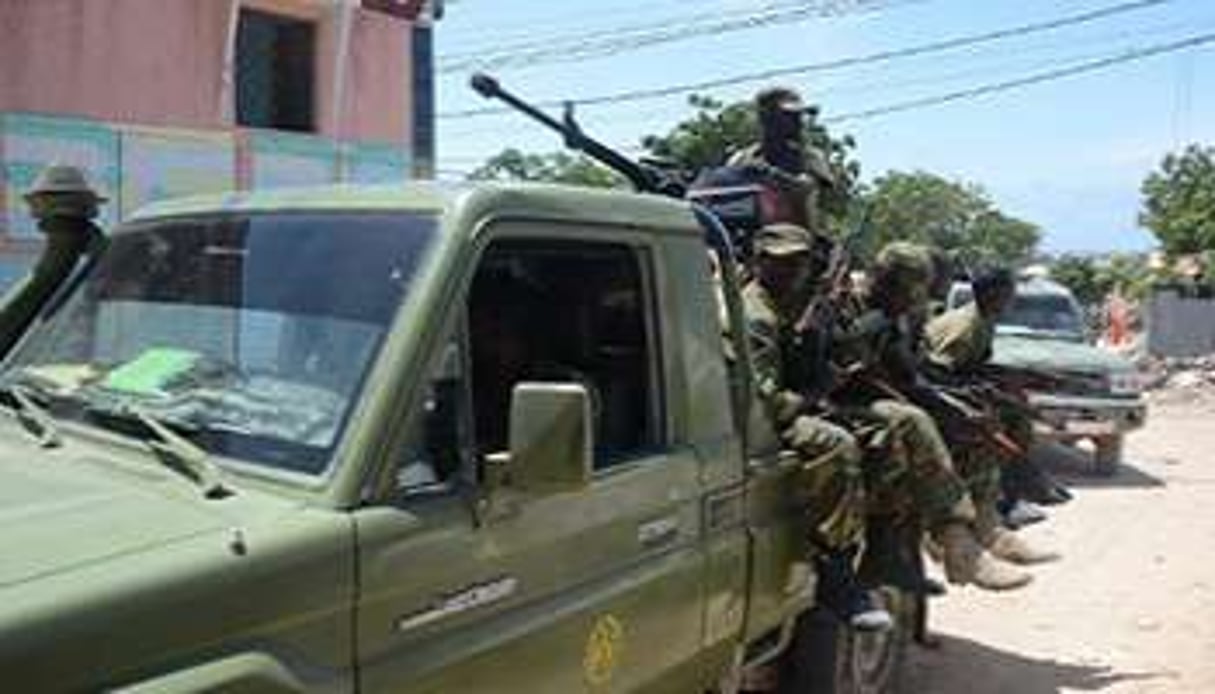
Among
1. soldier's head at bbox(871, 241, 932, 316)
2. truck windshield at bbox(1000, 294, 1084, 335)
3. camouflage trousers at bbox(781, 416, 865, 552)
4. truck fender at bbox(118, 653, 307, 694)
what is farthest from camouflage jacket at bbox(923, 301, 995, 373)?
truck windshield at bbox(1000, 294, 1084, 335)

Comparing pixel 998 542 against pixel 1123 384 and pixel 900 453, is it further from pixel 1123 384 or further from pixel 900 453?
pixel 1123 384

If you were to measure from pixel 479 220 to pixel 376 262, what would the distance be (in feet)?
0.86

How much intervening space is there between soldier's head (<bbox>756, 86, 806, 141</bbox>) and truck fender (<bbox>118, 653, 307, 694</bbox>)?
4519 mm

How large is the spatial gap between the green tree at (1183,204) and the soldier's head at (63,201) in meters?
43.5

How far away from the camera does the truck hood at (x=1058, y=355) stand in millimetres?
15594

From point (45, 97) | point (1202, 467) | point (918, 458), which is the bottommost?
point (1202, 467)

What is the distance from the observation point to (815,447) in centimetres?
522

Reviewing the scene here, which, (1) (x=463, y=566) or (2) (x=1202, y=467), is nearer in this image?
(1) (x=463, y=566)

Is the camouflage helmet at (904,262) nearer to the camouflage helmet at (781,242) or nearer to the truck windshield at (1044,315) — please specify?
the camouflage helmet at (781,242)

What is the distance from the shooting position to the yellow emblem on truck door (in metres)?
3.87

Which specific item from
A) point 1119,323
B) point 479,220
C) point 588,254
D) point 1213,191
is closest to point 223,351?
point 479,220

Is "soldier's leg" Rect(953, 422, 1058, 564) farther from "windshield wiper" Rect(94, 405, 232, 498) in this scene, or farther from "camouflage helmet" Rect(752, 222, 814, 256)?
"windshield wiper" Rect(94, 405, 232, 498)

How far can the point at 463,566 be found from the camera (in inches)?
132

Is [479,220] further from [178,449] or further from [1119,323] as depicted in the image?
[1119,323]
